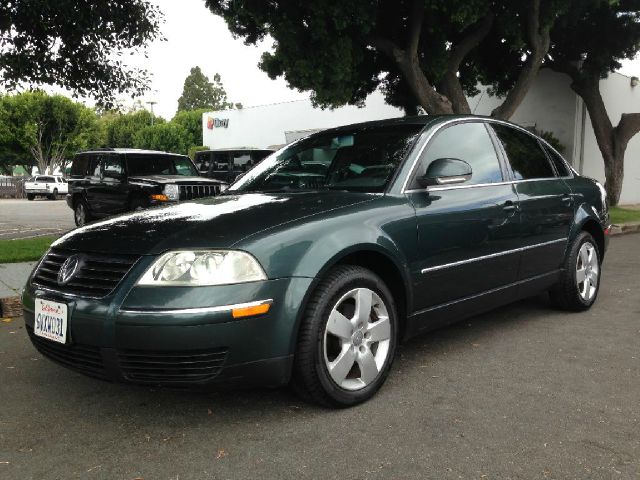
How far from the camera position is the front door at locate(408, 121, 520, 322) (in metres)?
3.51

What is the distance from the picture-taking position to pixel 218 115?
33625 millimetres

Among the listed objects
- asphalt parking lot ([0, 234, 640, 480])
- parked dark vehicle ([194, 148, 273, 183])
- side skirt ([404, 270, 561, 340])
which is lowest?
asphalt parking lot ([0, 234, 640, 480])

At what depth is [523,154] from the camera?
460cm

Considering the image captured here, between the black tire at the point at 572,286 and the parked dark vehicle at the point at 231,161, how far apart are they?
11320mm

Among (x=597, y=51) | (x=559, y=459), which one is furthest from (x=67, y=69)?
(x=597, y=51)

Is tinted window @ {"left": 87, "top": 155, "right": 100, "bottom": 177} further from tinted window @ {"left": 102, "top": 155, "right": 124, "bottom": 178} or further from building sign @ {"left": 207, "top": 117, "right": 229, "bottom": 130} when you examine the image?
building sign @ {"left": 207, "top": 117, "right": 229, "bottom": 130}

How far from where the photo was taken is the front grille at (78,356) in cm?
276

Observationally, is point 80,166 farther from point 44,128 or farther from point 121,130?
point 121,130

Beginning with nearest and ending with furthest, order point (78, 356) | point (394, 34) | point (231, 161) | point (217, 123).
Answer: point (78, 356)
point (394, 34)
point (231, 161)
point (217, 123)

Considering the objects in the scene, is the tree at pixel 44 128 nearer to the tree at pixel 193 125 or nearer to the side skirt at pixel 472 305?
the tree at pixel 193 125

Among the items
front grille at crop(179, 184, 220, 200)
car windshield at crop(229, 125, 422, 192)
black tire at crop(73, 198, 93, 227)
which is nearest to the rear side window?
black tire at crop(73, 198, 93, 227)

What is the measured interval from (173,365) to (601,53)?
16438 millimetres

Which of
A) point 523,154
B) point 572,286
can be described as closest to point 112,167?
point 523,154

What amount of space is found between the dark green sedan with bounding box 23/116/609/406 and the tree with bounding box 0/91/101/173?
1908 inches
